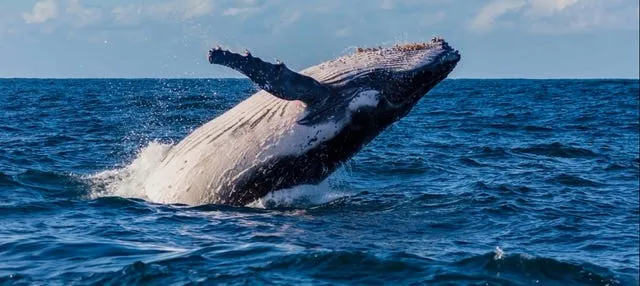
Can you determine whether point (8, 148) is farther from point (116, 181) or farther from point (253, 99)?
point (253, 99)

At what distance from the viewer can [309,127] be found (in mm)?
12125

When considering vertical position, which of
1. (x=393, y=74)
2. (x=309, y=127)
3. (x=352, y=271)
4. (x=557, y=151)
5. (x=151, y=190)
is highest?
(x=393, y=74)

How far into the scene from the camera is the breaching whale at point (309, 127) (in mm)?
12172

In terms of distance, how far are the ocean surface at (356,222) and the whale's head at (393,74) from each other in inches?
63.9

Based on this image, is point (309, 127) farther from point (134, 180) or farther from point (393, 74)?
point (134, 180)

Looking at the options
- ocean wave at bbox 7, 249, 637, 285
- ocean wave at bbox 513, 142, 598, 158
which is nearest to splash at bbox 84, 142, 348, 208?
ocean wave at bbox 7, 249, 637, 285

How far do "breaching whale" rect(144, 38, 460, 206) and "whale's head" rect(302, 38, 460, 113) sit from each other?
0.01 metres

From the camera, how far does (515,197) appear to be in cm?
1351

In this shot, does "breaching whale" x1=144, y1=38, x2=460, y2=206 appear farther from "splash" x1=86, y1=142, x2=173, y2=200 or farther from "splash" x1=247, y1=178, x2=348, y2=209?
"splash" x1=86, y1=142, x2=173, y2=200

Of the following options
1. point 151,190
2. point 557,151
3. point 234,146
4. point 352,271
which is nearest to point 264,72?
point 234,146

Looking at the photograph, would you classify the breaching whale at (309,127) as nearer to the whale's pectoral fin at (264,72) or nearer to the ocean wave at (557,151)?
the whale's pectoral fin at (264,72)

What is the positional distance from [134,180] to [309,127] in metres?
3.55

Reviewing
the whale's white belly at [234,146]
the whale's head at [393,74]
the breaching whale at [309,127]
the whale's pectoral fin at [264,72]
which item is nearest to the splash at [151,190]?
the breaching whale at [309,127]

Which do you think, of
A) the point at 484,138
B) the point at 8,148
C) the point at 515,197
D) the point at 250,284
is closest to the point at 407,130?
the point at 484,138
